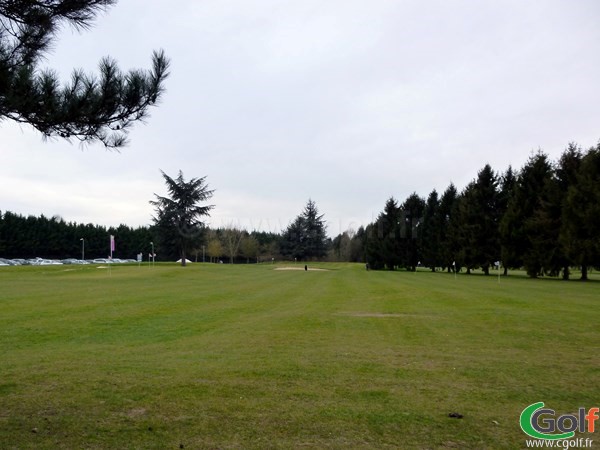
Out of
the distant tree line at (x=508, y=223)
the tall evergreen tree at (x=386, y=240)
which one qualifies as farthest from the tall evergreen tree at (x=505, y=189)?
the tall evergreen tree at (x=386, y=240)

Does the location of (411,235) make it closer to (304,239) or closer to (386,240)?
(386,240)

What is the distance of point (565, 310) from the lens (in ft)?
59.1

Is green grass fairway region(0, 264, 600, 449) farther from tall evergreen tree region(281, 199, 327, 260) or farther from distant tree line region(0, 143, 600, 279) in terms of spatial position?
tall evergreen tree region(281, 199, 327, 260)

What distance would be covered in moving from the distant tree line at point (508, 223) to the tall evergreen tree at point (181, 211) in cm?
2739

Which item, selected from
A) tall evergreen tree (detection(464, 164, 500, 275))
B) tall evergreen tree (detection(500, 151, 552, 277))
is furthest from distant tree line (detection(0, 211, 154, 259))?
tall evergreen tree (detection(500, 151, 552, 277))

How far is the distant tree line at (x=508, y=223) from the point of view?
38469 millimetres

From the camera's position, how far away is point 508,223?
48.1 m

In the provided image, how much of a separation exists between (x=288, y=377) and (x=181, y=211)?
2642 inches

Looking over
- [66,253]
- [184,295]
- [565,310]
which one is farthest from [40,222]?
[565,310]

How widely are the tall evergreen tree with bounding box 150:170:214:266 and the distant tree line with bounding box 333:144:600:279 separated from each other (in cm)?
2739

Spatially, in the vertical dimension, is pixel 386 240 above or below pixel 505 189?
below

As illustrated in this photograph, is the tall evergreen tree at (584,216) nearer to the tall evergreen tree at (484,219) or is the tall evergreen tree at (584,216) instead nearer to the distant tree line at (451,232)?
the distant tree line at (451,232)

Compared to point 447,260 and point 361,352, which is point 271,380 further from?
point 447,260

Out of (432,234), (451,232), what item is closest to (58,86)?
(451,232)
